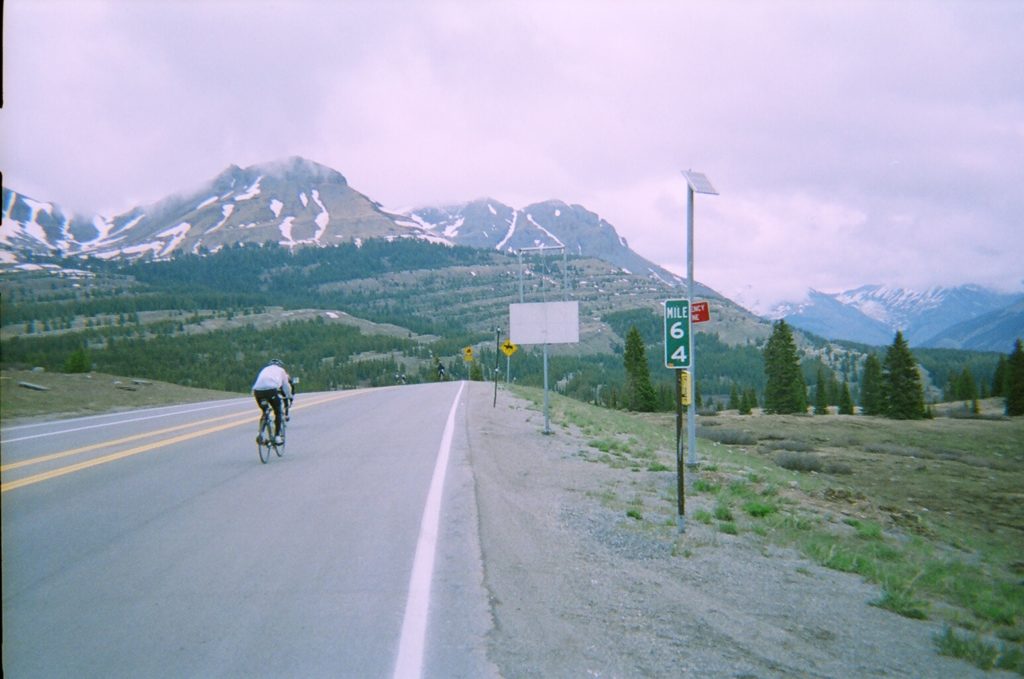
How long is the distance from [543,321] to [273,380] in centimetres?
746

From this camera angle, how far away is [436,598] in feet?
19.0

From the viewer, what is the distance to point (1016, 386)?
7950 centimetres

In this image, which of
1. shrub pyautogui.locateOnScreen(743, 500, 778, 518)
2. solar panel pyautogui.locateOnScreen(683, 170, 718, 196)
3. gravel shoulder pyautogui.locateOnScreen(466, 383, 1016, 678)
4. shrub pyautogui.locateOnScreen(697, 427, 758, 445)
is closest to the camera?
gravel shoulder pyautogui.locateOnScreen(466, 383, 1016, 678)

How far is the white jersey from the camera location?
44.8 ft

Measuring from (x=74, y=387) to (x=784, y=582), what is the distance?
28.5 meters

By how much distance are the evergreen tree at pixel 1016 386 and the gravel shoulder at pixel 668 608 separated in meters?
88.8

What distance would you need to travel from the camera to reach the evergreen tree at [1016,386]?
78312mm

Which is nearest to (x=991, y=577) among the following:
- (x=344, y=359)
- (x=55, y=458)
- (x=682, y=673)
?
(x=682, y=673)

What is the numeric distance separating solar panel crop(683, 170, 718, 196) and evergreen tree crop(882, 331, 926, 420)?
235ft

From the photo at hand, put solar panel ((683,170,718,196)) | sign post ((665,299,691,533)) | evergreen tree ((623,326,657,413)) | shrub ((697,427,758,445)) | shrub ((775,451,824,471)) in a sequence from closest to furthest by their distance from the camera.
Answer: sign post ((665,299,691,533))
solar panel ((683,170,718,196))
shrub ((775,451,824,471))
shrub ((697,427,758,445))
evergreen tree ((623,326,657,413))

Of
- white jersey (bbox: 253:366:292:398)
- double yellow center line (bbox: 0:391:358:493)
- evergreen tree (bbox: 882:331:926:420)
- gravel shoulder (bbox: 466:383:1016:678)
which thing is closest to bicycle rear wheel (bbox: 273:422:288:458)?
white jersey (bbox: 253:366:292:398)

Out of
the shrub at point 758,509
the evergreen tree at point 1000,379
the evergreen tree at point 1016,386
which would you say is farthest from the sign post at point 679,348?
the evergreen tree at point 1000,379

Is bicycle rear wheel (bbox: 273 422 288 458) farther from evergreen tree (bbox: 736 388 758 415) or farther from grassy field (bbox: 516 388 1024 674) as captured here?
evergreen tree (bbox: 736 388 758 415)

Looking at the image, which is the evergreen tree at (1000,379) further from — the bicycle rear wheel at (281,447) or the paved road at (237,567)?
the paved road at (237,567)
